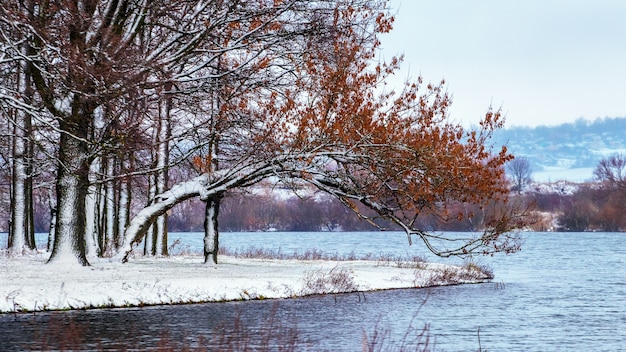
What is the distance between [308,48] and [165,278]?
8464 mm

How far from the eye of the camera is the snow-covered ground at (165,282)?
22500 millimetres

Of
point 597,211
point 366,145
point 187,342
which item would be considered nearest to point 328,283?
point 366,145

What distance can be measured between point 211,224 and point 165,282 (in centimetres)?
776

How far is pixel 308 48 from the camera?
28234 mm

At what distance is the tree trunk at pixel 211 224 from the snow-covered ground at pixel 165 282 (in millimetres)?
688

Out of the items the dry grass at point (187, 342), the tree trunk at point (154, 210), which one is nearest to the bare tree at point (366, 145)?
the tree trunk at point (154, 210)

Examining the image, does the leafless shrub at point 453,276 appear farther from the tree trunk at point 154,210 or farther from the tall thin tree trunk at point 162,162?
the tall thin tree trunk at point 162,162

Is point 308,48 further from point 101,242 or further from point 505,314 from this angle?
point 101,242

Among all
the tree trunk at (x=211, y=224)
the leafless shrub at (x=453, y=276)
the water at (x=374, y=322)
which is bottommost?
the water at (x=374, y=322)

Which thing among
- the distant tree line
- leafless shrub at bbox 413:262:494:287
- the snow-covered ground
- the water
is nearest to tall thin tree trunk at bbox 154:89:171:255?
the snow-covered ground

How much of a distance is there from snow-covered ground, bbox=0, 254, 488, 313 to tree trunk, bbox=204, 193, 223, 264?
2.26 feet

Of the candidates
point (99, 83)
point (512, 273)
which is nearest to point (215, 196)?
point (99, 83)

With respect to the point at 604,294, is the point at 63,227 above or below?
above

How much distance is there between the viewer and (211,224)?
33.2 meters
